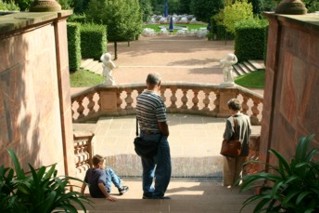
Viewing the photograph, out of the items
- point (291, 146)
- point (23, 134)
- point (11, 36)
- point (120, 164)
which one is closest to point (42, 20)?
point (11, 36)

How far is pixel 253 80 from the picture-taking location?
62.8ft

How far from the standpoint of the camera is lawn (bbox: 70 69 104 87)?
63.4ft

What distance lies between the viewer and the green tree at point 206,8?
123ft

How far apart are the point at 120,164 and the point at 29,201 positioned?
19.3ft

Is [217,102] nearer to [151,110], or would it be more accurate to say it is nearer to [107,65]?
[107,65]

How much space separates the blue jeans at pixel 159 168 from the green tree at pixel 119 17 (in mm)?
20299

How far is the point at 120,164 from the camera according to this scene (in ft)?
30.5

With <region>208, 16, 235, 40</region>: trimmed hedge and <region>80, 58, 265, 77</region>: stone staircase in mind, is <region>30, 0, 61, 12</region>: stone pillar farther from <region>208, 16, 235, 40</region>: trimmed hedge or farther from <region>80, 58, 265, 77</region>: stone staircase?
<region>208, 16, 235, 40</region>: trimmed hedge

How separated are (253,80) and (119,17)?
9826 mm

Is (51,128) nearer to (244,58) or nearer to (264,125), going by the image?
(264,125)

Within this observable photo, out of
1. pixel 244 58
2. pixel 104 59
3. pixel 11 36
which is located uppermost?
pixel 11 36

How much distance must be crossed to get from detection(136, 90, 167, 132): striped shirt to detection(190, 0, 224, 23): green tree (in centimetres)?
3297

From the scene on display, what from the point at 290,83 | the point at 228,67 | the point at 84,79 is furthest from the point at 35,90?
the point at 84,79

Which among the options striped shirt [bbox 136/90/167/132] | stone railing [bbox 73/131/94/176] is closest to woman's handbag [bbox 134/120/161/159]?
striped shirt [bbox 136/90/167/132]
